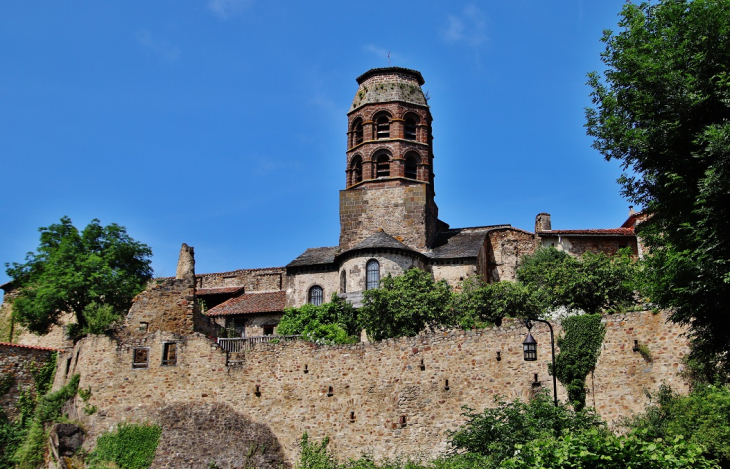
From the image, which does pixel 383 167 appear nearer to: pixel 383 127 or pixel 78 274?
pixel 383 127

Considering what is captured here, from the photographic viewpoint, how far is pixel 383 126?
53.8m

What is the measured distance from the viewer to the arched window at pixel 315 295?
160 ft

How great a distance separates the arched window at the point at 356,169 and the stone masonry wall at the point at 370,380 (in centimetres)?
2090

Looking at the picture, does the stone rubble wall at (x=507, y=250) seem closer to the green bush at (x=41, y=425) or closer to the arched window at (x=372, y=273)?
the arched window at (x=372, y=273)

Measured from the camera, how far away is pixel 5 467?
112 ft

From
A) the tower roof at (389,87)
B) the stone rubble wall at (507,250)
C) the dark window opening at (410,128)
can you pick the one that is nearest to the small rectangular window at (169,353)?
the stone rubble wall at (507,250)

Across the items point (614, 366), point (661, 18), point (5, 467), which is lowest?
point (5, 467)

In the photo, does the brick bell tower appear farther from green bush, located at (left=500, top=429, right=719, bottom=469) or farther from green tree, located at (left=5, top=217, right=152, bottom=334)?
green bush, located at (left=500, top=429, right=719, bottom=469)

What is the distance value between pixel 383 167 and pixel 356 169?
1.77 meters

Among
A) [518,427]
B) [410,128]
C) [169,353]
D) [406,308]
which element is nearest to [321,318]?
[406,308]

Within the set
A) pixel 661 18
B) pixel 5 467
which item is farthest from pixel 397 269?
pixel 661 18

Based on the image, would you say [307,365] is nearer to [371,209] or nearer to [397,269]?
[397,269]

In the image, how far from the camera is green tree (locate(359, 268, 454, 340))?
→ 123 ft

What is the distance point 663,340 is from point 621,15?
10349 millimetres
